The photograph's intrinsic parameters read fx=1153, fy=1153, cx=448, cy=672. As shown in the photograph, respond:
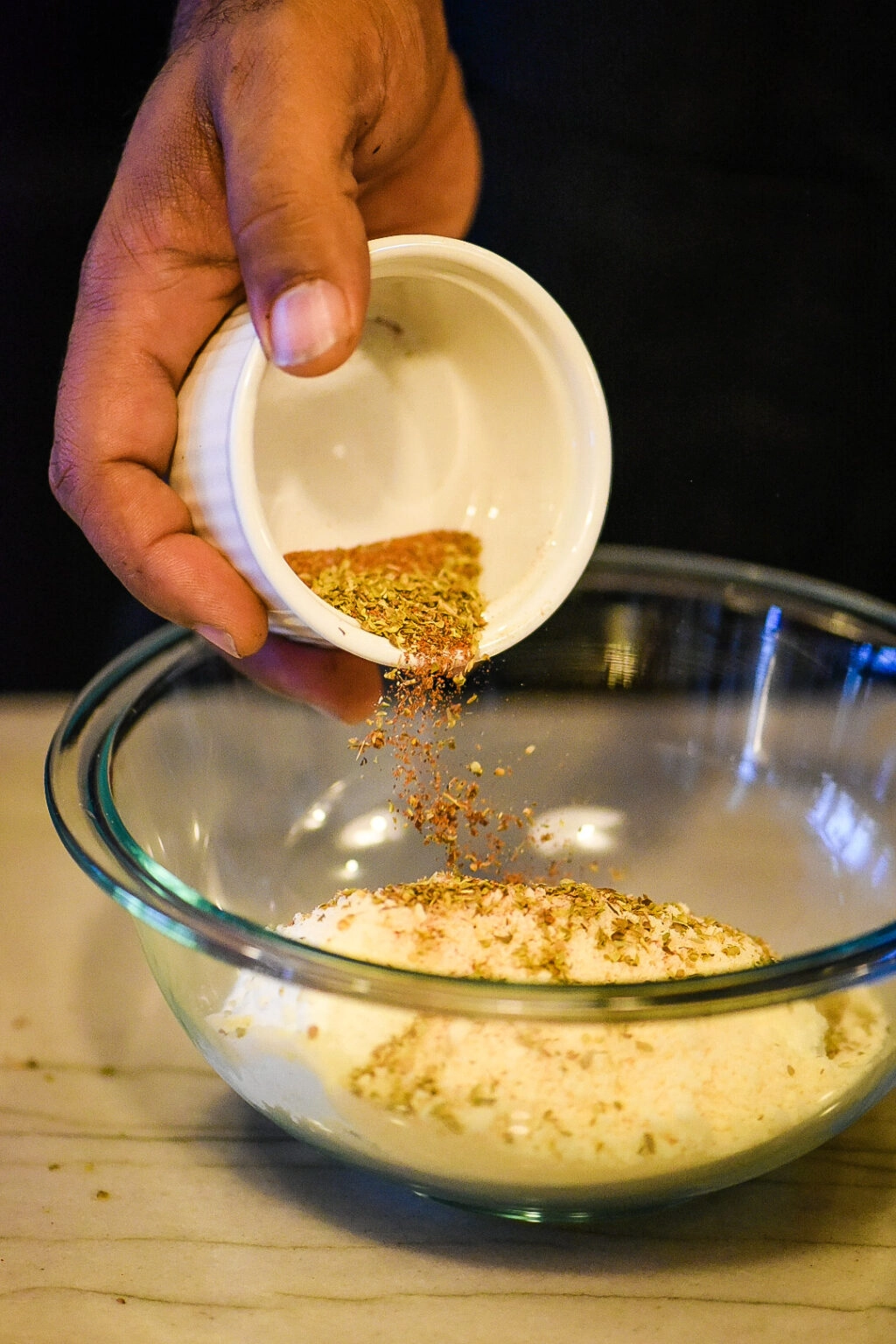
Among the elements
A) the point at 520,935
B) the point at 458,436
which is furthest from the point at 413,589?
the point at 520,935

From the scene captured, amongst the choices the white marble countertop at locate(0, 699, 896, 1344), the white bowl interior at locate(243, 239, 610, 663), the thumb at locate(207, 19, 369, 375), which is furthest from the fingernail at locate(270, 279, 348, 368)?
the white marble countertop at locate(0, 699, 896, 1344)

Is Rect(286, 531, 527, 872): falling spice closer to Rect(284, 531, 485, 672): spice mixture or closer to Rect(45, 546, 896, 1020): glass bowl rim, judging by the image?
Rect(284, 531, 485, 672): spice mixture

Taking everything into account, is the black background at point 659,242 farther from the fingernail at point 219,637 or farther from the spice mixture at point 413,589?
the fingernail at point 219,637

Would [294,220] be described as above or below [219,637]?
above

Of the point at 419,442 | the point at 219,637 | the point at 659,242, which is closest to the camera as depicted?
the point at 219,637

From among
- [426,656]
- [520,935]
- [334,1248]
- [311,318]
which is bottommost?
[334,1248]

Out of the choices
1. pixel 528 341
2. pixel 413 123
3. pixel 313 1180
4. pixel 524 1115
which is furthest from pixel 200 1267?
pixel 413 123

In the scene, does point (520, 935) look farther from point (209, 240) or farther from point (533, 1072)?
point (209, 240)
